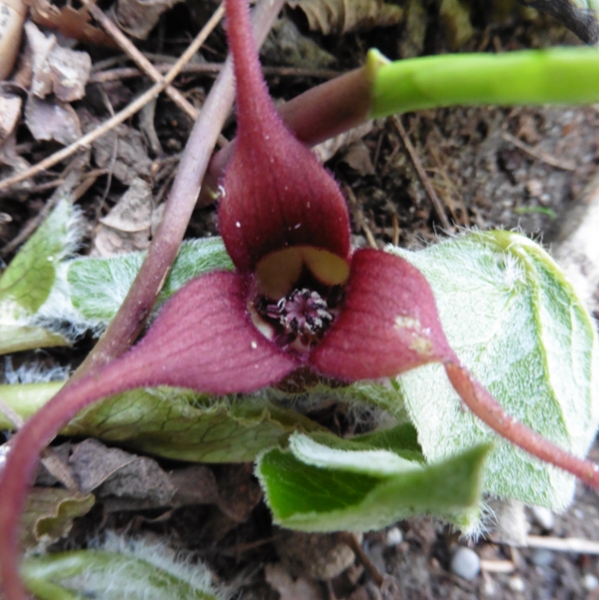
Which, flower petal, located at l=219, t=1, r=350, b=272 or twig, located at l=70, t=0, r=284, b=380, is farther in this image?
twig, located at l=70, t=0, r=284, b=380

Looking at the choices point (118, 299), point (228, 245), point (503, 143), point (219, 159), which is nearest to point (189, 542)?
point (118, 299)

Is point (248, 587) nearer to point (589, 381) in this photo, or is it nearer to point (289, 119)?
point (589, 381)

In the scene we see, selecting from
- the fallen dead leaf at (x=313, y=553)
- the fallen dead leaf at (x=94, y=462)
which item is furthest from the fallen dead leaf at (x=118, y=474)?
the fallen dead leaf at (x=313, y=553)

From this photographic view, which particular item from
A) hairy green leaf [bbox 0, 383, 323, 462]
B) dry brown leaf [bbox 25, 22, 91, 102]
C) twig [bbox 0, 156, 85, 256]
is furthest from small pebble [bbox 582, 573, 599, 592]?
dry brown leaf [bbox 25, 22, 91, 102]

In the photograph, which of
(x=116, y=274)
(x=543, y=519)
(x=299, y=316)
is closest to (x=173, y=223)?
(x=116, y=274)

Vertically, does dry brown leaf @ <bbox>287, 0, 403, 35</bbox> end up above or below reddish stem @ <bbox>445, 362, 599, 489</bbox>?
above

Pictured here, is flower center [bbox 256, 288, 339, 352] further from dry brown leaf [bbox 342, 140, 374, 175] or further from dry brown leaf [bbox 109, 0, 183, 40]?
dry brown leaf [bbox 109, 0, 183, 40]

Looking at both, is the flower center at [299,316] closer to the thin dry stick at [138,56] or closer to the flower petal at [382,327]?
the flower petal at [382,327]
